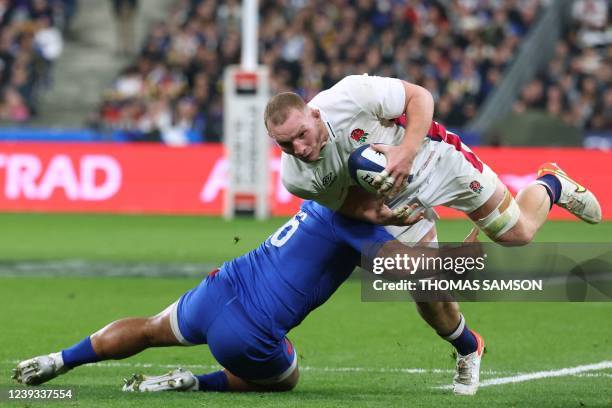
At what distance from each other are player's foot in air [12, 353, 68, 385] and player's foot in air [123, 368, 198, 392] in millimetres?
365

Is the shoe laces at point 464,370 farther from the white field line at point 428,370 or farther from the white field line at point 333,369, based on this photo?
the white field line at point 333,369

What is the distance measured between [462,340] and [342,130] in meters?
1.31

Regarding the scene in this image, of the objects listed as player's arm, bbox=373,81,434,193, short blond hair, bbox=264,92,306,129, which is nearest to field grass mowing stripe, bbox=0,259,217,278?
player's arm, bbox=373,81,434,193

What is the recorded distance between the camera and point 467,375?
7012 millimetres

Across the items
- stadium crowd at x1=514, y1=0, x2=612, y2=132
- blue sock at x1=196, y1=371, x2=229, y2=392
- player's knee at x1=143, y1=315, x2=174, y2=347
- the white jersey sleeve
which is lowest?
stadium crowd at x1=514, y1=0, x2=612, y2=132

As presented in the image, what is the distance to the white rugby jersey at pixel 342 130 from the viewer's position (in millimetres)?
6766

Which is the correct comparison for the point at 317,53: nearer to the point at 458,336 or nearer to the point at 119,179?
the point at 119,179

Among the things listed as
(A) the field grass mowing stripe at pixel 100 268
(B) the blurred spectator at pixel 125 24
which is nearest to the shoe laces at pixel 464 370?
(A) the field grass mowing stripe at pixel 100 268

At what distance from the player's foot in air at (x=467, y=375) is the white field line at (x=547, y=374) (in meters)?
0.17

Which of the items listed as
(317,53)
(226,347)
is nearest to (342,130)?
(226,347)

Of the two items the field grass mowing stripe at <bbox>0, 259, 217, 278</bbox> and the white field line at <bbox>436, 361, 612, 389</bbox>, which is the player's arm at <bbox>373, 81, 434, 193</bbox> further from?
the field grass mowing stripe at <bbox>0, 259, 217, 278</bbox>

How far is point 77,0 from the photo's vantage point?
29625mm

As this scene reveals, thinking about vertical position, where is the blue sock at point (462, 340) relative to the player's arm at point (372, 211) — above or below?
below

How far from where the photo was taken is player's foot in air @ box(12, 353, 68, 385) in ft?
22.3
